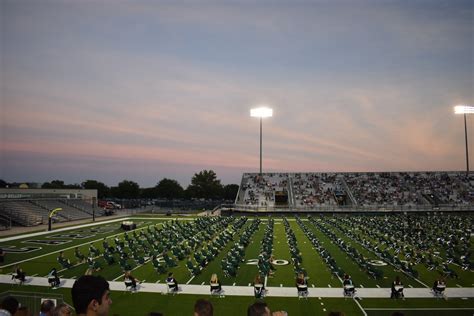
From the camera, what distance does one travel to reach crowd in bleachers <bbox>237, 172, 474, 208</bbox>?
213 feet

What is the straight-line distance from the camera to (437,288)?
16609 millimetres

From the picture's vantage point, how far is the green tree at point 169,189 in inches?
5187

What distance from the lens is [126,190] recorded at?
121 m

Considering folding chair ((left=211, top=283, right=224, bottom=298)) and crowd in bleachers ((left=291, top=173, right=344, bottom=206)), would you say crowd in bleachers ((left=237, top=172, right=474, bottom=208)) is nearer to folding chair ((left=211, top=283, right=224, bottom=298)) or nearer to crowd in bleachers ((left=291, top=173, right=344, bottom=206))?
crowd in bleachers ((left=291, top=173, right=344, bottom=206))

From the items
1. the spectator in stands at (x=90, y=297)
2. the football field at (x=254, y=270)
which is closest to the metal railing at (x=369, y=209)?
the football field at (x=254, y=270)

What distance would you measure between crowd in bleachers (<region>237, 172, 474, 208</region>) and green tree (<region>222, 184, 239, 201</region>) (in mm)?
52884

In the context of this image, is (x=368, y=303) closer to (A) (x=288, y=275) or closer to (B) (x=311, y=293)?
(B) (x=311, y=293)

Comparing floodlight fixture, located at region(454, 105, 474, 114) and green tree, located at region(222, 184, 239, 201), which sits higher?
floodlight fixture, located at region(454, 105, 474, 114)

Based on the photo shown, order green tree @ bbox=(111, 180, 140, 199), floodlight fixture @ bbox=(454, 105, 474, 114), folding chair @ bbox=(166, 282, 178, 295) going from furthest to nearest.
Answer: green tree @ bbox=(111, 180, 140, 199)
floodlight fixture @ bbox=(454, 105, 474, 114)
folding chair @ bbox=(166, 282, 178, 295)

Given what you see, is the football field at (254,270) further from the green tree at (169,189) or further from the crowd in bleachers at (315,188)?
the green tree at (169,189)

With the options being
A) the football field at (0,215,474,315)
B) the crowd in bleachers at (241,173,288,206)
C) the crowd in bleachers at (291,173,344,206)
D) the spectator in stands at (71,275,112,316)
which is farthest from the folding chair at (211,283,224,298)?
the crowd in bleachers at (291,173,344,206)

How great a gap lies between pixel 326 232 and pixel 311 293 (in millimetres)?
17658

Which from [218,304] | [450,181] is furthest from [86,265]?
[450,181]

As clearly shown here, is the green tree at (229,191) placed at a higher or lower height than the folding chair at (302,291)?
higher
